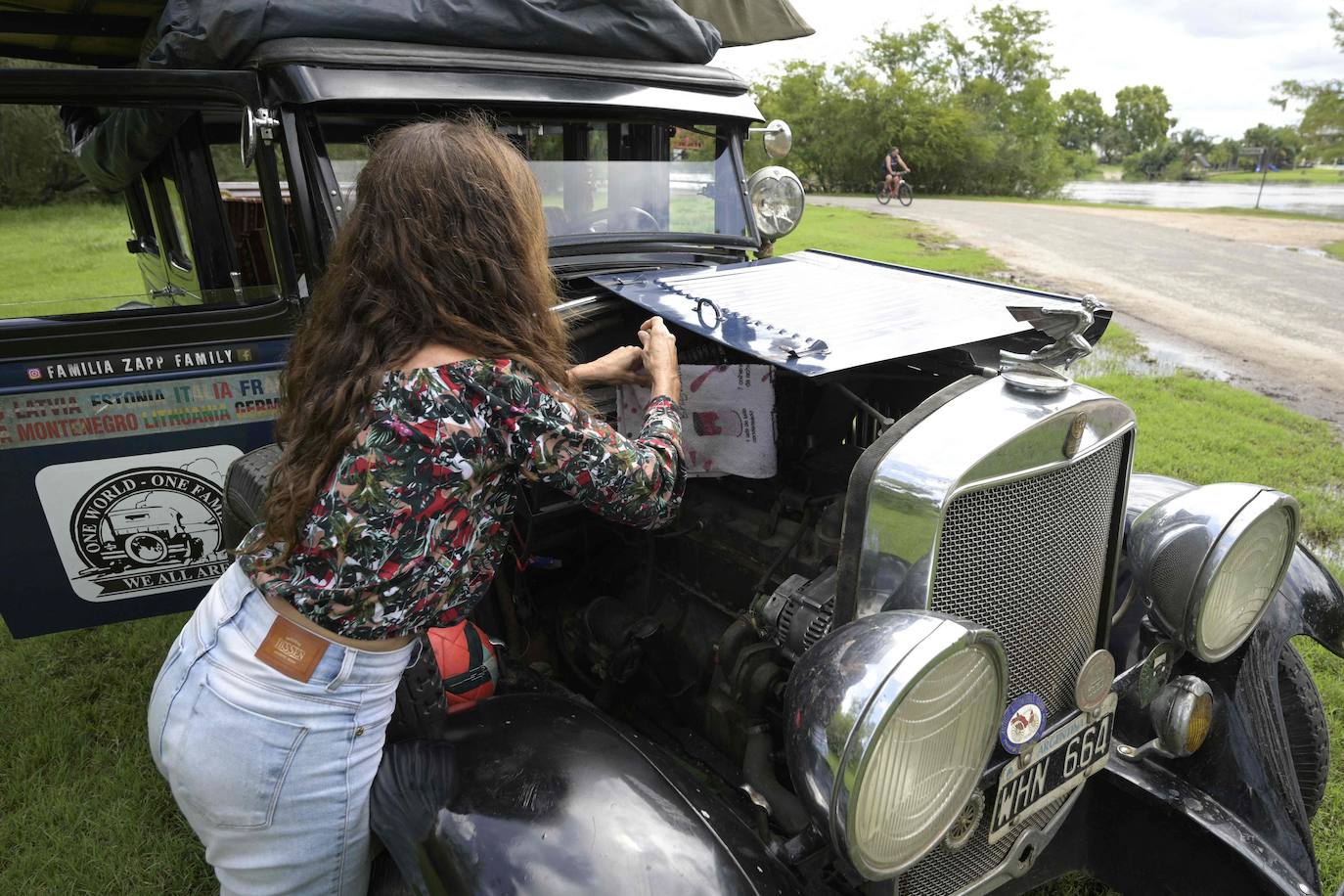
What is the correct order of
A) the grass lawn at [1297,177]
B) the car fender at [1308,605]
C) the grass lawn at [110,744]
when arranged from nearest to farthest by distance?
the car fender at [1308,605], the grass lawn at [110,744], the grass lawn at [1297,177]

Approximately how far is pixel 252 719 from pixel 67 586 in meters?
1.82

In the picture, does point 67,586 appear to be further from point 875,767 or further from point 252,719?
point 875,767

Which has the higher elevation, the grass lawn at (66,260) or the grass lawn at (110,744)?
the grass lawn at (66,260)

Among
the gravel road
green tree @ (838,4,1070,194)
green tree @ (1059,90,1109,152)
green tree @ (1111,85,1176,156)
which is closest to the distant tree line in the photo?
green tree @ (838,4,1070,194)

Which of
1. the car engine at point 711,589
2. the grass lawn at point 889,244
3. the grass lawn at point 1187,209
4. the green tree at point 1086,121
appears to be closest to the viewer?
the car engine at point 711,589

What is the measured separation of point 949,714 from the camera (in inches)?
54.3

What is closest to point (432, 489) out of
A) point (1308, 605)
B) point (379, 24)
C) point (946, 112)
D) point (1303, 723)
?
point (379, 24)

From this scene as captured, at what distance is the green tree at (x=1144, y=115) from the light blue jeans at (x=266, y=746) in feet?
283

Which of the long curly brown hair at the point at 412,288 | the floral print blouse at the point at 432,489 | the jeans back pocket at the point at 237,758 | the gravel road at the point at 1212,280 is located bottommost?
the gravel road at the point at 1212,280

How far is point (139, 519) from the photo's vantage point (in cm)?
274

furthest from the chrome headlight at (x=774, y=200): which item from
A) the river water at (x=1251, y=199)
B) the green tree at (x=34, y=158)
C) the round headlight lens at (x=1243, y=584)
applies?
the river water at (x=1251, y=199)

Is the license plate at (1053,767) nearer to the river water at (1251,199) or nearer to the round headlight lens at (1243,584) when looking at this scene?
the round headlight lens at (1243,584)

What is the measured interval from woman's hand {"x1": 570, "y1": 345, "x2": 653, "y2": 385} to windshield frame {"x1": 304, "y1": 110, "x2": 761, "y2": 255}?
0.76 metres

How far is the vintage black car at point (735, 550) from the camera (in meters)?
1.44
